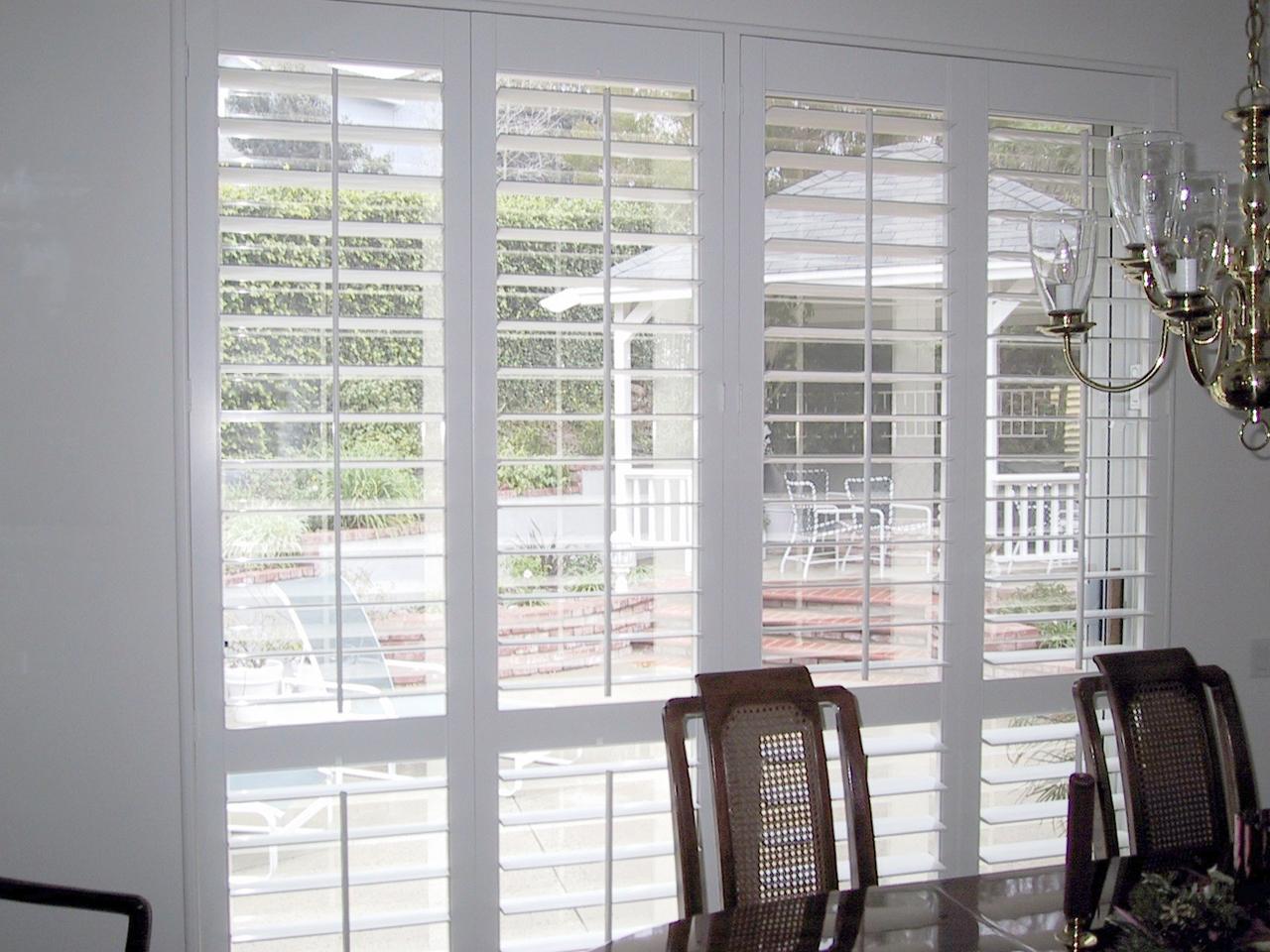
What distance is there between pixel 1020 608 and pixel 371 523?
164 centimetres

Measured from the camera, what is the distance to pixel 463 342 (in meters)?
2.32

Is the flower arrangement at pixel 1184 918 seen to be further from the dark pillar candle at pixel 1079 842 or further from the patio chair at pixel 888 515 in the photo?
the patio chair at pixel 888 515

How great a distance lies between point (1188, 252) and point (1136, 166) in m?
0.14

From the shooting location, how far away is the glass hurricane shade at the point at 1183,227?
1398mm

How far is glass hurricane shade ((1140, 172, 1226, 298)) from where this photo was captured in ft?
4.59

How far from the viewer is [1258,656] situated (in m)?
2.89

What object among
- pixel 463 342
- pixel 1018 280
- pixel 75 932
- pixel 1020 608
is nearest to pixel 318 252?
pixel 463 342

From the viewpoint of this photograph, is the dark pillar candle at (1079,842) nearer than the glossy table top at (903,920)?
Yes

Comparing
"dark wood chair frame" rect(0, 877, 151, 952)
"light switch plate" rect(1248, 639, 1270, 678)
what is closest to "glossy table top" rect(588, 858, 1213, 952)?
"dark wood chair frame" rect(0, 877, 151, 952)

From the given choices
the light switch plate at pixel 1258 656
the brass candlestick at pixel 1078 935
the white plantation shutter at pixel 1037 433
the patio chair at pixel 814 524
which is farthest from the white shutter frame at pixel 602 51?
the light switch plate at pixel 1258 656

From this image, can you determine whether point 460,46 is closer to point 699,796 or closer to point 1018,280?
point 1018,280

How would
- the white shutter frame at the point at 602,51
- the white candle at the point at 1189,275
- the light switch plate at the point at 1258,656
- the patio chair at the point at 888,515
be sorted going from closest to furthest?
the white candle at the point at 1189,275
the white shutter frame at the point at 602,51
the patio chair at the point at 888,515
the light switch plate at the point at 1258,656

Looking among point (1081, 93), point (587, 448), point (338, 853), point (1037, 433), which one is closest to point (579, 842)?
point (338, 853)

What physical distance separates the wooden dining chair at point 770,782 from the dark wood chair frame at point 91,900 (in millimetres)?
862
